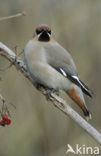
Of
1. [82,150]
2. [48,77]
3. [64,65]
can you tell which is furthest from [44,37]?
[82,150]

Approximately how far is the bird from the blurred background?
706 millimetres

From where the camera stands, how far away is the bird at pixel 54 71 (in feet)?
14.7

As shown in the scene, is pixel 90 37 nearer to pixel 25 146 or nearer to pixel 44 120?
pixel 44 120

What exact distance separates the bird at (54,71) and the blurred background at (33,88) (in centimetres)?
71

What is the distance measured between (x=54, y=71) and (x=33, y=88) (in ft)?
3.57

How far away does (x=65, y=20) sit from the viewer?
18.7 ft

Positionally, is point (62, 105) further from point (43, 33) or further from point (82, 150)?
point (82, 150)

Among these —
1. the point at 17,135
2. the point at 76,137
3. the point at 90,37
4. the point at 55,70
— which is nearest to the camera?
the point at 55,70

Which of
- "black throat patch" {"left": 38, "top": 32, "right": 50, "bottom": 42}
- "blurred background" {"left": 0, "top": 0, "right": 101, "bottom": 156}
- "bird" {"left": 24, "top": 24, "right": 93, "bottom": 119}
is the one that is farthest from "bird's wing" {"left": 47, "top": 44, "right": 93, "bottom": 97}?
"blurred background" {"left": 0, "top": 0, "right": 101, "bottom": 156}

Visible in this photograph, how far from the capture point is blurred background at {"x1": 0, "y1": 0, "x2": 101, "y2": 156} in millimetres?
5305

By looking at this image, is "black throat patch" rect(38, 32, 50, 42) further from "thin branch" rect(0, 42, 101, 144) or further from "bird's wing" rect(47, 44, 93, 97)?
"thin branch" rect(0, 42, 101, 144)

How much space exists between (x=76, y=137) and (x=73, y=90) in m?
0.71

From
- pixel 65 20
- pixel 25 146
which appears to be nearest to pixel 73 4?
pixel 65 20

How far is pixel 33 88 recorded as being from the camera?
5590 mm
